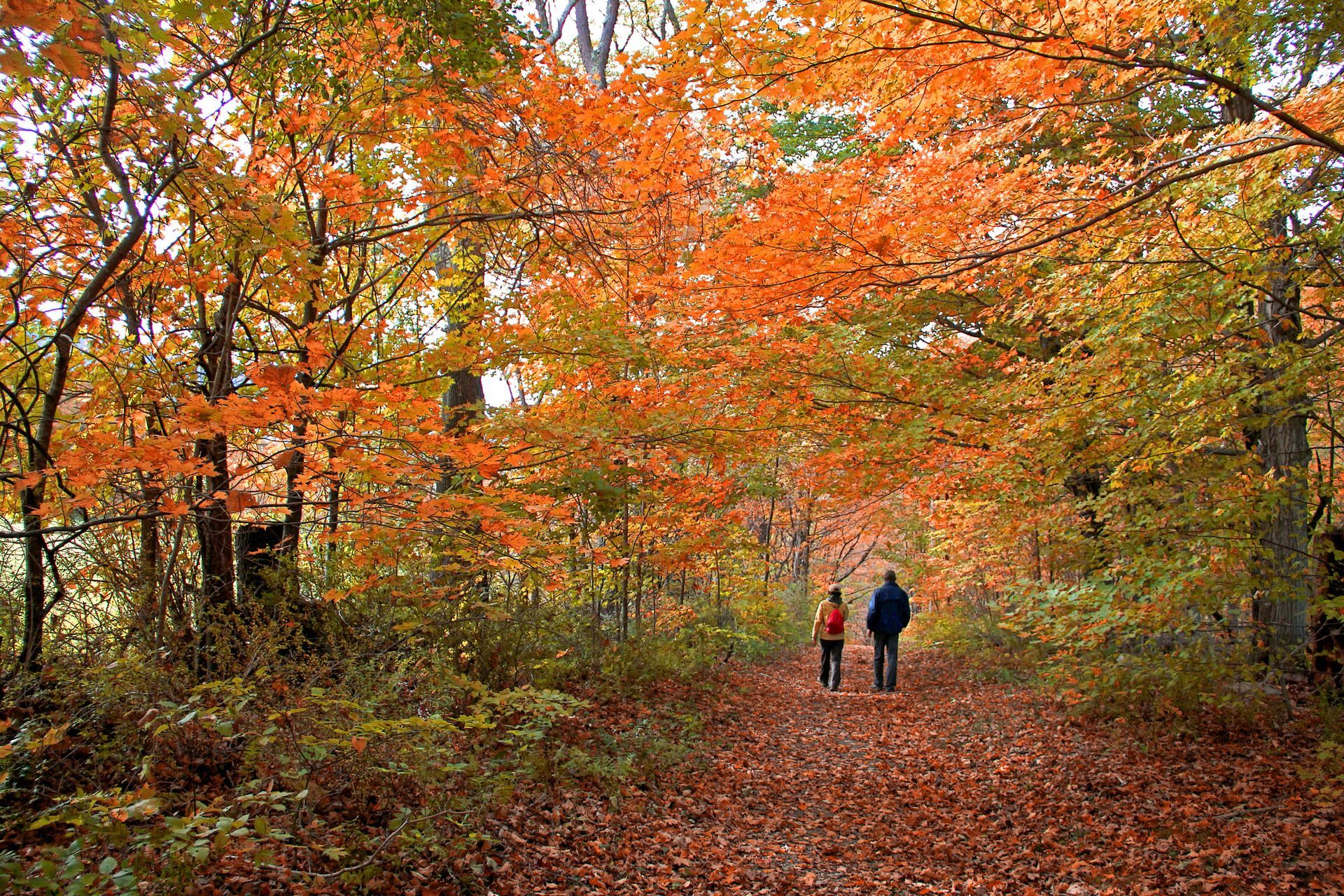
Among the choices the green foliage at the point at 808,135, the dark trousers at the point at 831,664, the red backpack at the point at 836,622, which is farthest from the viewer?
the green foliage at the point at 808,135

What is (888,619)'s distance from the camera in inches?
418

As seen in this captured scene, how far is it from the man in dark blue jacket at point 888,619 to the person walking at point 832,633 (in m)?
0.46

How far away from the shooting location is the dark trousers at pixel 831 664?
1121 centimetres

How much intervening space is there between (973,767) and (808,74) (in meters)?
6.10

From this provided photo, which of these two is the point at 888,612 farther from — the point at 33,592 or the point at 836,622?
the point at 33,592

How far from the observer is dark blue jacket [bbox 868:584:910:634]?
34.9ft

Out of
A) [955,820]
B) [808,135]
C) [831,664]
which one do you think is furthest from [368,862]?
[808,135]

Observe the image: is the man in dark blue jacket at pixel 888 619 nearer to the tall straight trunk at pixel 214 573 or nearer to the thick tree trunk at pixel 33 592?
the tall straight trunk at pixel 214 573

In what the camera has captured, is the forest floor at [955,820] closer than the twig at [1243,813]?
Yes

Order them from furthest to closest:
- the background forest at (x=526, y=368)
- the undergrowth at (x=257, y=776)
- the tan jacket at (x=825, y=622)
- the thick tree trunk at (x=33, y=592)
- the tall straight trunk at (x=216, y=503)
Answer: the tan jacket at (x=825, y=622), the tall straight trunk at (x=216, y=503), the thick tree trunk at (x=33, y=592), the background forest at (x=526, y=368), the undergrowth at (x=257, y=776)

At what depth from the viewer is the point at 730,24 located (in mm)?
3957

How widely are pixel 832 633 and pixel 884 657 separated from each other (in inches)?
36.3

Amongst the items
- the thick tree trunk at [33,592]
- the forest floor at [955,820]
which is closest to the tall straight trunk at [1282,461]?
the forest floor at [955,820]

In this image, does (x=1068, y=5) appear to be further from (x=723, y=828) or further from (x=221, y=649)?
(x=221, y=649)
